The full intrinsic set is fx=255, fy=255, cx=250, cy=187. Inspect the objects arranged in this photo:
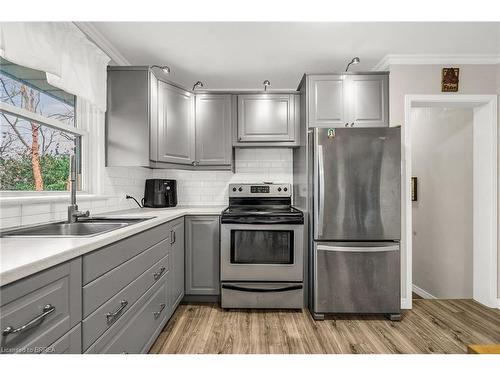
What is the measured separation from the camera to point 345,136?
223 centimetres

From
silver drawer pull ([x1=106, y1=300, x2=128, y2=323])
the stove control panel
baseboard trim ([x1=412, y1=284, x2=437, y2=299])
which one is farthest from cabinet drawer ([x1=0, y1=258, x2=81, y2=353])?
baseboard trim ([x1=412, y1=284, x2=437, y2=299])

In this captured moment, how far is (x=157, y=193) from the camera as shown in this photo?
280 cm

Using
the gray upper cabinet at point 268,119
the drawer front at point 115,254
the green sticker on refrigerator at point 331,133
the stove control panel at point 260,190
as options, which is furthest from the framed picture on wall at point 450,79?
the drawer front at point 115,254

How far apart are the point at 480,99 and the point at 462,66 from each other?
0.37 m

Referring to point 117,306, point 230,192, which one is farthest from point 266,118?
point 117,306

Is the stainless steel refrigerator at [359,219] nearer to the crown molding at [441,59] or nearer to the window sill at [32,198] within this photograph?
the crown molding at [441,59]

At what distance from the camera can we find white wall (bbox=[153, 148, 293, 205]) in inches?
124

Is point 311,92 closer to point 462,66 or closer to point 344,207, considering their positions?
point 344,207

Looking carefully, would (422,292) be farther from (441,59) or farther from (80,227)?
(80,227)

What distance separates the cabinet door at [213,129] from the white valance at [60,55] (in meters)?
0.96

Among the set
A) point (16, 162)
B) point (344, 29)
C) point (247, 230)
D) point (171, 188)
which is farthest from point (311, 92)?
point (16, 162)

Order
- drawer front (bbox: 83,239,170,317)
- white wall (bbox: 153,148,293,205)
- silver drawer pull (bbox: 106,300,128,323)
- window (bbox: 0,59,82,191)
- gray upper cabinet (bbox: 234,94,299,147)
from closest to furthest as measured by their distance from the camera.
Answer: drawer front (bbox: 83,239,170,317), silver drawer pull (bbox: 106,300,128,323), window (bbox: 0,59,82,191), gray upper cabinet (bbox: 234,94,299,147), white wall (bbox: 153,148,293,205)

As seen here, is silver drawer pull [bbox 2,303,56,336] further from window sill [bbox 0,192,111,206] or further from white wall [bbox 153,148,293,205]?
white wall [bbox 153,148,293,205]

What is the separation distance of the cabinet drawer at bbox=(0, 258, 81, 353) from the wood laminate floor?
3.61 ft
